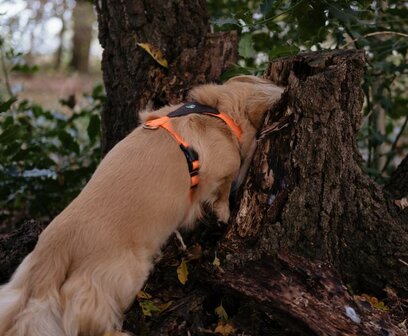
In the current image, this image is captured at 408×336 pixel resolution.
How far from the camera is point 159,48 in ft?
12.2

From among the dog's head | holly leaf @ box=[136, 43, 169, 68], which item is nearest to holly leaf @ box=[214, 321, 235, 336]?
the dog's head

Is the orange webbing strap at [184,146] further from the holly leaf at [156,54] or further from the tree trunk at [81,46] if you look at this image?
the tree trunk at [81,46]

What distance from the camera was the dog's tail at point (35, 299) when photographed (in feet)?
7.70

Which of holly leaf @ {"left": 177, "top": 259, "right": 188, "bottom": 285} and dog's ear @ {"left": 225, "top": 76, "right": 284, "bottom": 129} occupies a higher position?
dog's ear @ {"left": 225, "top": 76, "right": 284, "bottom": 129}

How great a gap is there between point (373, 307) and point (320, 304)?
357 millimetres

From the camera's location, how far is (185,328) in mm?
2568

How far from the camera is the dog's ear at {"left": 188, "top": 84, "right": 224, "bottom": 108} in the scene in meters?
A: 3.21

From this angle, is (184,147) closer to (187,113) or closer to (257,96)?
(187,113)

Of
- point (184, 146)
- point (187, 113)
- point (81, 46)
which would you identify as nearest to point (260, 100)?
point (187, 113)

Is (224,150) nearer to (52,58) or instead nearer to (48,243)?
(48,243)

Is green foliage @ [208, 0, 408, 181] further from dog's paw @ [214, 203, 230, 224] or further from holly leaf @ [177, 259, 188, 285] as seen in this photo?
holly leaf @ [177, 259, 188, 285]

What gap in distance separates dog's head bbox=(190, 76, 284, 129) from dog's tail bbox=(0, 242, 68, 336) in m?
1.35

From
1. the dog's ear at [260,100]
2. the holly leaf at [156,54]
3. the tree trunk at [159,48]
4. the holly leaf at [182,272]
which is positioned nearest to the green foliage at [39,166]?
the tree trunk at [159,48]

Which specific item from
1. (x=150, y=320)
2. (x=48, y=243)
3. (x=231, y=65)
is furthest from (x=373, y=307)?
(x=231, y=65)
